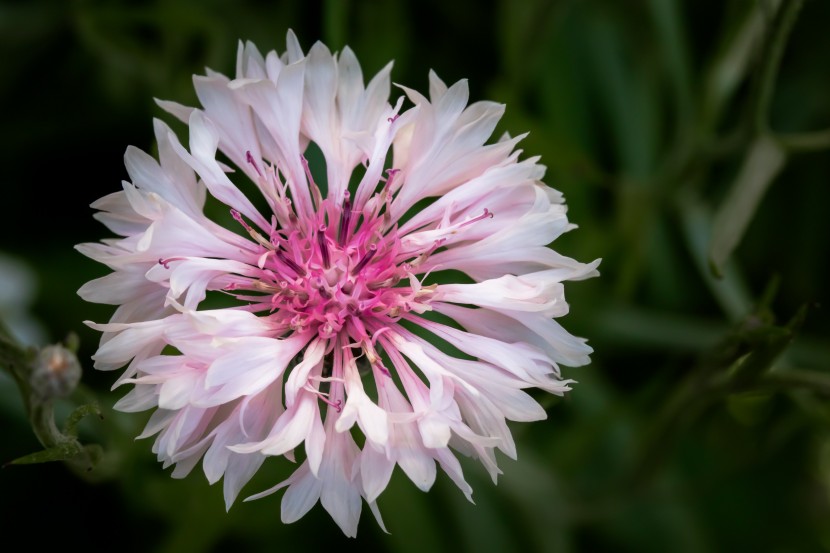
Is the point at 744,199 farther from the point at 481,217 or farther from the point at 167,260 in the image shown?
the point at 167,260

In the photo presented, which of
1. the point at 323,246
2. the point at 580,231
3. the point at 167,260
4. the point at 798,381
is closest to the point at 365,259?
the point at 323,246

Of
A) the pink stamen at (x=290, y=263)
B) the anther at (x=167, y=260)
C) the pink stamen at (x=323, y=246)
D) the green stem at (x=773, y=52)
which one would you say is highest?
the green stem at (x=773, y=52)

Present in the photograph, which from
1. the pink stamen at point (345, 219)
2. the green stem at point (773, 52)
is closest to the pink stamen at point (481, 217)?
the pink stamen at point (345, 219)

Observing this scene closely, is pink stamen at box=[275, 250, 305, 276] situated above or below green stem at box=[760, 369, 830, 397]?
below

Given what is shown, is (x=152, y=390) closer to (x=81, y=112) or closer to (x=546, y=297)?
(x=546, y=297)

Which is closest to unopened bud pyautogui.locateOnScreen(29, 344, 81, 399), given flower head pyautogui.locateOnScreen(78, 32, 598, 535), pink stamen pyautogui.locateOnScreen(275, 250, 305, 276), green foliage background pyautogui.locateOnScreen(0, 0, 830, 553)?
flower head pyautogui.locateOnScreen(78, 32, 598, 535)

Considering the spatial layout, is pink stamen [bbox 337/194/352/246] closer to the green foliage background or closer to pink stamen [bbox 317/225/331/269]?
pink stamen [bbox 317/225/331/269]

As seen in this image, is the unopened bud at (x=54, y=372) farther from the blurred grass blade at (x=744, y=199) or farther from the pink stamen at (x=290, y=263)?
the blurred grass blade at (x=744, y=199)
